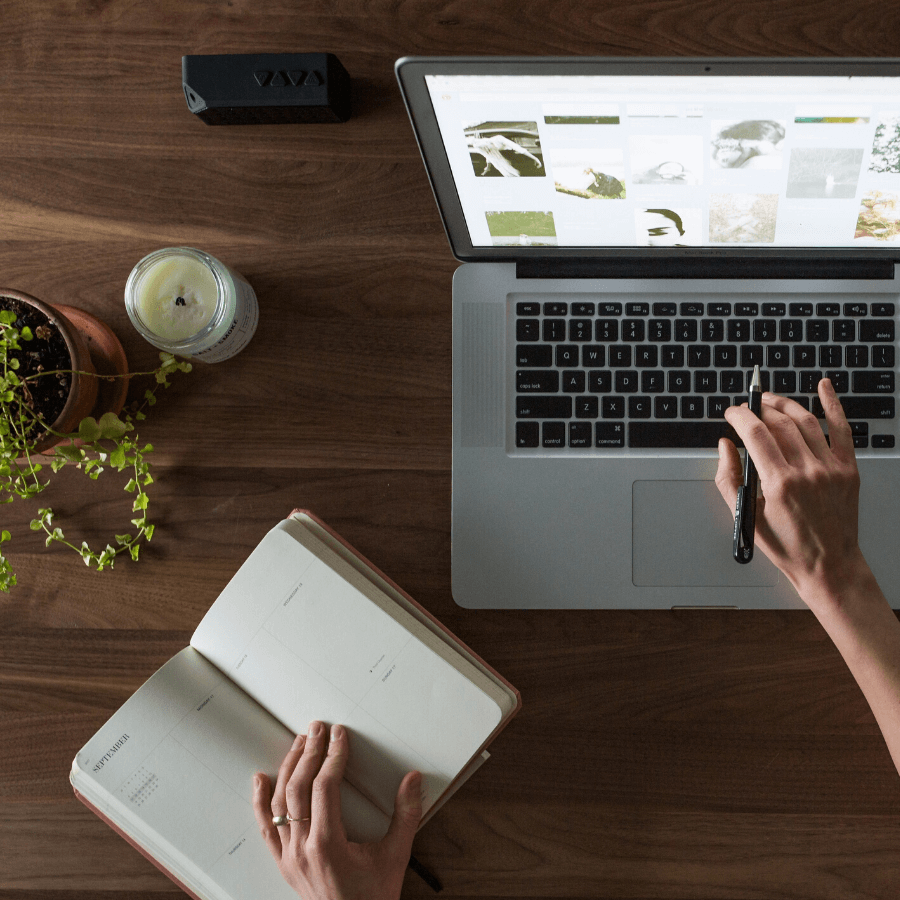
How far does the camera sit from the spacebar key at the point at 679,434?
71 cm

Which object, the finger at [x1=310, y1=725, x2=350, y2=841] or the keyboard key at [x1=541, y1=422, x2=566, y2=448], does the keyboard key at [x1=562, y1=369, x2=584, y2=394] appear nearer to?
the keyboard key at [x1=541, y1=422, x2=566, y2=448]

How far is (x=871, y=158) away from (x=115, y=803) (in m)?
0.87

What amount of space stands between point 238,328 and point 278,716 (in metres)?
0.39

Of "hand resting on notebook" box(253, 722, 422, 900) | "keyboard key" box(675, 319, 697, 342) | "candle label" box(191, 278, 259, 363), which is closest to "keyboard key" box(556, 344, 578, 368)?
"keyboard key" box(675, 319, 697, 342)

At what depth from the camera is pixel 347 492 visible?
0.76 meters

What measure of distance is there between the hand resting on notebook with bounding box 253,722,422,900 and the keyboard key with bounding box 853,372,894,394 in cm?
57

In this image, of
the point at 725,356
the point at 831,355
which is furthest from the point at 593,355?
the point at 831,355

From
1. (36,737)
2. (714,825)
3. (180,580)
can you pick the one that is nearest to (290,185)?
(180,580)

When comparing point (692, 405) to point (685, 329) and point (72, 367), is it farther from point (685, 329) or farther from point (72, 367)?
point (72, 367)

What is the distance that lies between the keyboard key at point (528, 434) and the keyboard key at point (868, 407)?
281mm

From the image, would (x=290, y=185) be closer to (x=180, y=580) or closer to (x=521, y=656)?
(x=180, y=580)

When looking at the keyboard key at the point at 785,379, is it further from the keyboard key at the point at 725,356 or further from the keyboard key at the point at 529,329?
the keyboard key at the point at 529,329

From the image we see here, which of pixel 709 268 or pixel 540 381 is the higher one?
pixel 709 268

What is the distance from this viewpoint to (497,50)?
0.74 meters
